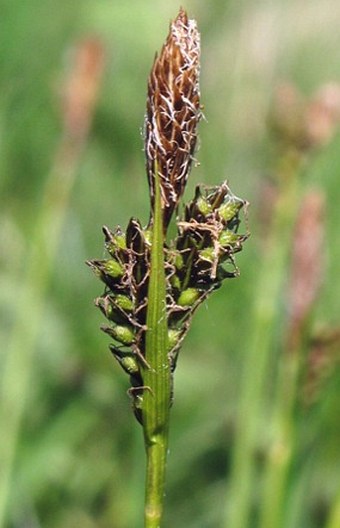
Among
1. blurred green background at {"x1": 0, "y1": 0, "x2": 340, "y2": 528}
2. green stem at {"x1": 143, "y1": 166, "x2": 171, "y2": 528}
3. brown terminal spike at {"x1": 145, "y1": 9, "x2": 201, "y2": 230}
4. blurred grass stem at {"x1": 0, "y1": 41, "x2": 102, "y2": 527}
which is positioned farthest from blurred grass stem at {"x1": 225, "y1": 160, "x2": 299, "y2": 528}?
brown terminal spike at {"x1": 145, "y1": 9, "x2": 201, "y2": 230}

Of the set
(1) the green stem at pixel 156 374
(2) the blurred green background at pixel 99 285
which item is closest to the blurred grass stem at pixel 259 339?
(2) the blurred green background at pixel 99 285

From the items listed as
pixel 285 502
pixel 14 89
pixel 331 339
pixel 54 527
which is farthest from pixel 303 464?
pixel 14 89

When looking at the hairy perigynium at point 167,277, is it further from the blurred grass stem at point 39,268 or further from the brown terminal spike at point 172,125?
the blurred grass stem at point 39,268

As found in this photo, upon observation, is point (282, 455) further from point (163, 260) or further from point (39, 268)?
point (163, 260)

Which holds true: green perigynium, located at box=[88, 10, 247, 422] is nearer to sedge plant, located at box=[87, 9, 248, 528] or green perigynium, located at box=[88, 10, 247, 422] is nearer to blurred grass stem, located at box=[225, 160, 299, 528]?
sedge plant, located at box=[87, 9, 248, 528]

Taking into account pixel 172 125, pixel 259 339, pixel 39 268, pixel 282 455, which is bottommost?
pixel 282 455

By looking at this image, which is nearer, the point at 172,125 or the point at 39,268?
the point at 172,125

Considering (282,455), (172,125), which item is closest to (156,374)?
(172,125)
